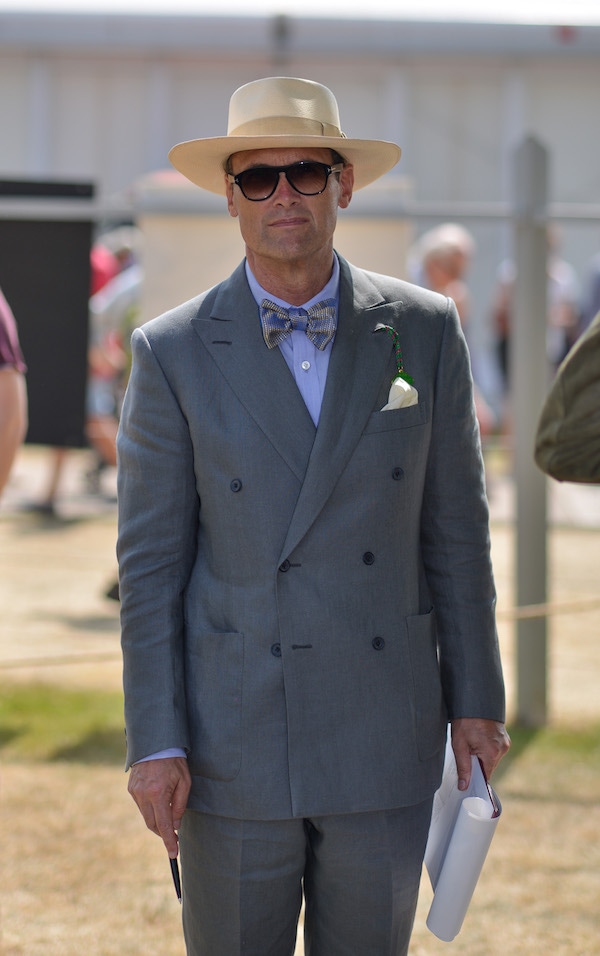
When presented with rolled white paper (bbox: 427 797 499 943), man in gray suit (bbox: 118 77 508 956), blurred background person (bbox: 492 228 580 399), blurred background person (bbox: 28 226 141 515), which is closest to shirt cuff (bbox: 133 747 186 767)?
man in gray suit (bbox: 118 77 508 956)

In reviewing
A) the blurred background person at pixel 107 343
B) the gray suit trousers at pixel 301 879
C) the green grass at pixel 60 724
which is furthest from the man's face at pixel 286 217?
the blurred background person at pixel 107 343

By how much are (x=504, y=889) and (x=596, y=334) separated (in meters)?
2.24

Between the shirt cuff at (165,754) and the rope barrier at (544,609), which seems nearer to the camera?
the shirt cuff at (165,754)

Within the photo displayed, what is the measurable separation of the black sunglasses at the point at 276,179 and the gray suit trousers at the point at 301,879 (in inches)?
43.8

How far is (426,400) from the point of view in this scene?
7.67 feet

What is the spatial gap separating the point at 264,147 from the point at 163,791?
1155mm

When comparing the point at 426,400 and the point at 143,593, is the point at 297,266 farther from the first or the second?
the point at 143,593

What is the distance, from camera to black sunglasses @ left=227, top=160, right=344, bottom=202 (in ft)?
7.57

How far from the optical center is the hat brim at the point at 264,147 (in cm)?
231

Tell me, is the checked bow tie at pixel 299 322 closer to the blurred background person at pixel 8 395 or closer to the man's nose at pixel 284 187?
the man's nose at pixel 284 187

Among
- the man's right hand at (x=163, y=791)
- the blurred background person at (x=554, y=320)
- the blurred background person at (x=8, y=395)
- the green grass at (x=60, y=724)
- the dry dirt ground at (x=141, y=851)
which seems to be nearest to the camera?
the man's right hand at (x=163, y=791)

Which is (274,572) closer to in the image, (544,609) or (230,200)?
(230,200)

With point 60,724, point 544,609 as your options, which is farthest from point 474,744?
point 60,724

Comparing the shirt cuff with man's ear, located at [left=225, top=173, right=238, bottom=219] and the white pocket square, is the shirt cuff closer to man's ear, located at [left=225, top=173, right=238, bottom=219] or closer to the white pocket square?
the white pocket square
